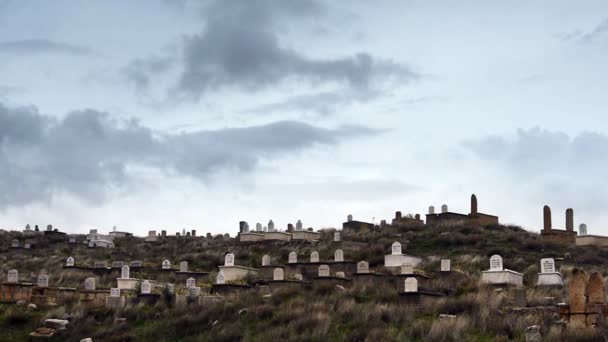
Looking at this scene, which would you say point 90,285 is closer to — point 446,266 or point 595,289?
point 446,266

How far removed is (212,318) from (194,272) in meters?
10.2

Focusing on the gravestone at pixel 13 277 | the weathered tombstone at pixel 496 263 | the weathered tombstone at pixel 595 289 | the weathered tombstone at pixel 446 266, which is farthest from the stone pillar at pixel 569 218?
the gravestone at pixel 13 277

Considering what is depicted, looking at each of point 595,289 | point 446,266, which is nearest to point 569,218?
point 446,266

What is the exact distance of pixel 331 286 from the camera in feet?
116

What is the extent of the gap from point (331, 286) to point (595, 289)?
11.4 meters

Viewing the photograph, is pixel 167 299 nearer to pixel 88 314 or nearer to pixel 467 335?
pixel 88 314

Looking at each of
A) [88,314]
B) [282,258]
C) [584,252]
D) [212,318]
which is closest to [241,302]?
[212,318]

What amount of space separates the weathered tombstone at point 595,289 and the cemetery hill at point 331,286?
0.04 metres

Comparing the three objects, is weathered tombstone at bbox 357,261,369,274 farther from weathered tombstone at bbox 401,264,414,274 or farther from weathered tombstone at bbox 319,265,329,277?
weathered tombstone at bbox 401,264,414,274

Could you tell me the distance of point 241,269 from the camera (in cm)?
4084

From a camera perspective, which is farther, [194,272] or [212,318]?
[194,272]

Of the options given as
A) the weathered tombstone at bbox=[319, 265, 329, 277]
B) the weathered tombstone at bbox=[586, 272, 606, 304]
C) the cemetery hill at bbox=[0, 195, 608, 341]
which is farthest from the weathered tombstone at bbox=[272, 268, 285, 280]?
the weathered tombstone at bbox=[586, 272, 606, 304]

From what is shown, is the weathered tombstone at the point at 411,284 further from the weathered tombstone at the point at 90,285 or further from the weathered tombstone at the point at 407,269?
the weathered tombstone at the point at 90,285

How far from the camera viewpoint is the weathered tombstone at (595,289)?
2634 centimetres
